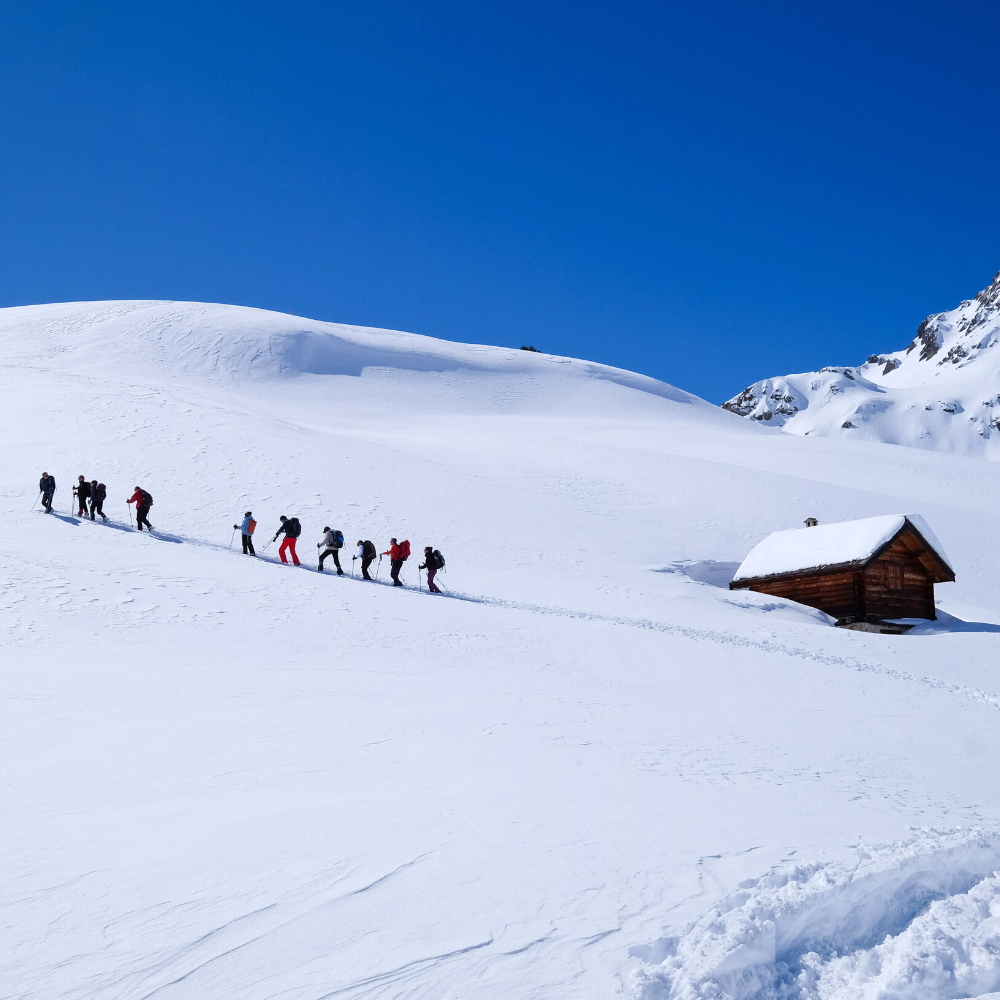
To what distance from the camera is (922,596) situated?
26.8 meters

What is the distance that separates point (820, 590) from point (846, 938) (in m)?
22.9

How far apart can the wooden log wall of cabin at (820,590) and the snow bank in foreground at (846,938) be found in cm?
2116

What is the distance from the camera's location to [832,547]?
2630 cm

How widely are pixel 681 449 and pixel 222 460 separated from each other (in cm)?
2966

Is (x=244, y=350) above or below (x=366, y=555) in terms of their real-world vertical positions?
above

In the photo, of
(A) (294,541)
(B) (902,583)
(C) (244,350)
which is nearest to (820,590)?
(B) (902,583)

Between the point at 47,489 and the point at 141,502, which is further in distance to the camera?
the point at 47,489

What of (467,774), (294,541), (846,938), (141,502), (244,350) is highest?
(244,350)

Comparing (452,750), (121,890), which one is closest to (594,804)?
(452,750)

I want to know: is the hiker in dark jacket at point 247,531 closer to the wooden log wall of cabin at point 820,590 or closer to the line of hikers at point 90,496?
the line of hikers at point 90,496

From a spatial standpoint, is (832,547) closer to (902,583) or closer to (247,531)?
(902,583)

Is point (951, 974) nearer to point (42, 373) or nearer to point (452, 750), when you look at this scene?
point (452, 750)

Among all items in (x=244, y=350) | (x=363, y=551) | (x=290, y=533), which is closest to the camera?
(x=290, y=533)

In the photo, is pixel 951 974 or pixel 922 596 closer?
pixel 951 974
